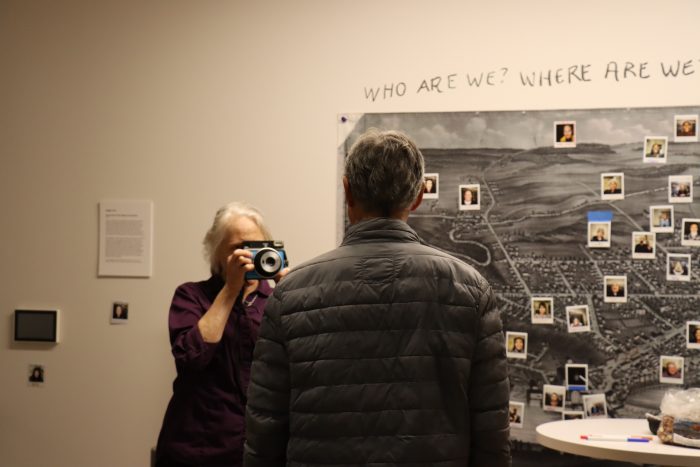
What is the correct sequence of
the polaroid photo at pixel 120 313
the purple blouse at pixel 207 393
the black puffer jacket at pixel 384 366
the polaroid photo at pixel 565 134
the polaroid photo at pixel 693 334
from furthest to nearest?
the polaroid photo at pixel 120 313, the polaroid photo at pixel 565 134, the polaroid photo at pixel 693 334, the purple blouse at pixel 207 393, the black puffer jacket at pixel 384 366

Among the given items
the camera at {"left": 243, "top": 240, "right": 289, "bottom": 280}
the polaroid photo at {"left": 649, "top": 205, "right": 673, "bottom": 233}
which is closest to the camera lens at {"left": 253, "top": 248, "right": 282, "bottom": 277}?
the camera at {"left": 243, "top": 240, "right": 289, "bottom": 280}

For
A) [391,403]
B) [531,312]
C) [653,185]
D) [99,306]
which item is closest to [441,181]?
[531,312]

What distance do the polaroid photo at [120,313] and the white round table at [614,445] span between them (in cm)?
174

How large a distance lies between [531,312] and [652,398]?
0.53 m

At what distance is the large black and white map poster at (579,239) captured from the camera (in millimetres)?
2830

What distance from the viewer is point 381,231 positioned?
4.75ft

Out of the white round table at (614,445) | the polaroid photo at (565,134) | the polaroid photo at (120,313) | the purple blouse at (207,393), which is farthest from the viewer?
the polaroid photo at (120,313)

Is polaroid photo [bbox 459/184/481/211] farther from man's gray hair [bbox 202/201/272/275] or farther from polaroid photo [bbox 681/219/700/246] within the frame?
man's gray hair [bbox 202/201/272/275]

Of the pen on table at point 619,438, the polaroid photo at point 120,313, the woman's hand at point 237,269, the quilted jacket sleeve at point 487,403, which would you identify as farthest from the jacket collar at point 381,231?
the polaroid photo at point 120,313

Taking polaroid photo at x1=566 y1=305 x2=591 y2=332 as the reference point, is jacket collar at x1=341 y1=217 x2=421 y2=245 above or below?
above

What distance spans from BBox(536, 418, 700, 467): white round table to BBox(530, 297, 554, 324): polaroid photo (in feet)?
1.41

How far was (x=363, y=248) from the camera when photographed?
144 centimetres

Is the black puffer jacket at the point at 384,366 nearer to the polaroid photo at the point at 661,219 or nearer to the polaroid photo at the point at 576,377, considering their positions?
the polaroid photo at the point at 576,377

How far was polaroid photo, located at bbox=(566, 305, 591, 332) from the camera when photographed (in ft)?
9.41
